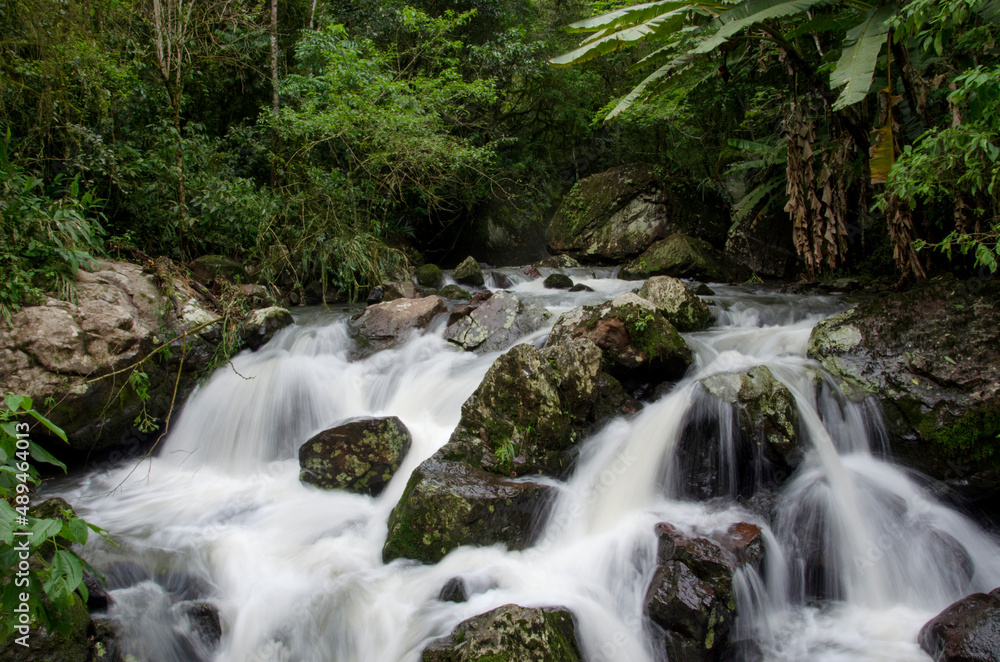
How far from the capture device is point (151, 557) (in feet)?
12.6

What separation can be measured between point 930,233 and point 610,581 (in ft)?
17.8

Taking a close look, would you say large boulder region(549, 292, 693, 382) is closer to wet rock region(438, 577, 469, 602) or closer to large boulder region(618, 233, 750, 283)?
wet rock region(438, 577, 469, 602)

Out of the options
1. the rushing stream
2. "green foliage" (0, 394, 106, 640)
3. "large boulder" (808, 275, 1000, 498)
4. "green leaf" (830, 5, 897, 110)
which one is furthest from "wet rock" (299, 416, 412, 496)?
"green leaf" (830, 5, 897, 110)

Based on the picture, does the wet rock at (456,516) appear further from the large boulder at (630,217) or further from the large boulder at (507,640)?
the large boulder at (630,217)

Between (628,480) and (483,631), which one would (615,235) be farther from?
(483,631)

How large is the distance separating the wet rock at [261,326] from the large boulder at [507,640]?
495 cm

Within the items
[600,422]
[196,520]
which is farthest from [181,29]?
[600,422]

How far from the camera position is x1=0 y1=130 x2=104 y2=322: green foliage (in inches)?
198

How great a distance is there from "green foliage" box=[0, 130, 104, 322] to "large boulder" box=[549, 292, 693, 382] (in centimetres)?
531

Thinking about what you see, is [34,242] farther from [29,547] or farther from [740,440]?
[740,440]

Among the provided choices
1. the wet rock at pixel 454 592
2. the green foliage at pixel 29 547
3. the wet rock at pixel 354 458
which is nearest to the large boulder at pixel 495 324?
the wet rock at pixel 354 458

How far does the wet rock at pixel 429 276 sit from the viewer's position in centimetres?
1061

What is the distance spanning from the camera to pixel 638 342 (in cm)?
529

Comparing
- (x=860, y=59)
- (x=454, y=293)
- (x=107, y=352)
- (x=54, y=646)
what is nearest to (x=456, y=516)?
(x=54, y=646)
